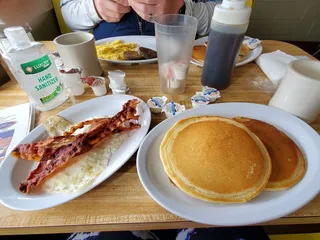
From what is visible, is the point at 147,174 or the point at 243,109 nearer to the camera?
the point at 147,174

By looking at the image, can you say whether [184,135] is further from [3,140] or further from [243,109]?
[3,140]

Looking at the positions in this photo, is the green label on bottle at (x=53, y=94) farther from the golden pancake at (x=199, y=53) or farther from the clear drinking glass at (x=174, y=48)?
the golden pancake at (x=199, y=53)

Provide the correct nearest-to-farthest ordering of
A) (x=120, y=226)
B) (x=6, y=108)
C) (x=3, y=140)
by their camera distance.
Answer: (x=120, y=226) → (x=3, y=140) → (x=6, y=108)

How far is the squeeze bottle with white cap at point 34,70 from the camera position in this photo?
1.82 feet

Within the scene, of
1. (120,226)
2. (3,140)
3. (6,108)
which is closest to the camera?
(120,226)


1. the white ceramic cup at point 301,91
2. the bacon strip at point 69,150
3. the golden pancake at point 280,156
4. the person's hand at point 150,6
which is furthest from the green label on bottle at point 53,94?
the white ceramic cup at point 301,91

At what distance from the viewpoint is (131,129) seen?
0.55m

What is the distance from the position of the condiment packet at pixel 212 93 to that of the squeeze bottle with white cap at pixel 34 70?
49 centimetres

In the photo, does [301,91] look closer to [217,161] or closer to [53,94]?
[217,161]

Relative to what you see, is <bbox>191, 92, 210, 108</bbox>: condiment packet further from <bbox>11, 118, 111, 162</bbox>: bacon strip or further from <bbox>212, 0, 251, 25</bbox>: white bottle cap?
<bbox>11, 118, 111, 162</bbox>: bacon strip

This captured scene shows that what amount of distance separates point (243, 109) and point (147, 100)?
0.31 meters

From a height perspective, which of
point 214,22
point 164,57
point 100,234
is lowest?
point 100,234

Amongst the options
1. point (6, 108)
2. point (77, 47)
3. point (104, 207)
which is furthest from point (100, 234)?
point (77, 47)

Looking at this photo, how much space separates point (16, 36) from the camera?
547 millimetres
